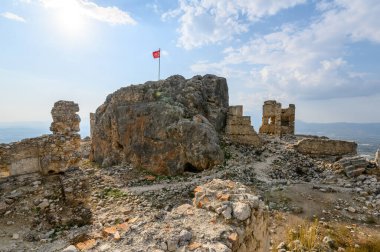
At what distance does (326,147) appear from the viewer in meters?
23.7

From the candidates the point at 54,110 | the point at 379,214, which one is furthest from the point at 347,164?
the point at 54,110

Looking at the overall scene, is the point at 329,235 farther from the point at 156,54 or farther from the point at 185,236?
the point at 156,54

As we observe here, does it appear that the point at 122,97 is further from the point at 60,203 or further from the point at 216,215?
the point at 216,215

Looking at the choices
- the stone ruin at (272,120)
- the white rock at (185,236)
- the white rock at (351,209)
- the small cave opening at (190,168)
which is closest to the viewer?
the white rock at (185,236)

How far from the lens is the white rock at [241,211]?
586 centimetres

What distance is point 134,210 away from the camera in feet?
44.3

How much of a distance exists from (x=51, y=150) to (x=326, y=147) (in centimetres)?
2261

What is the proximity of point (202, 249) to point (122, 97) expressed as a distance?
20.4 m

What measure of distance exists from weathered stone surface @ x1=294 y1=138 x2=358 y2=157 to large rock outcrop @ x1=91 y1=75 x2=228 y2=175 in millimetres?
7960

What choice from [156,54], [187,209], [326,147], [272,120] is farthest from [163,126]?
[272,120]

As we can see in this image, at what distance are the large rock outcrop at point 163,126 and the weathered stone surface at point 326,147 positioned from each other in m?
A: 7.96

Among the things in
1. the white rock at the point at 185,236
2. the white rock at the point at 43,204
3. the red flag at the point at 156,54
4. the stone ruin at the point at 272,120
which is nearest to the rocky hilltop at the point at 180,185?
the white rock at the point at 185,236

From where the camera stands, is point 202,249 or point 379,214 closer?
point 202,249

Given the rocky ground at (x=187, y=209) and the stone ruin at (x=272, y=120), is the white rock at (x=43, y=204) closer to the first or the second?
the rocky ground at (x=187, y=209)
